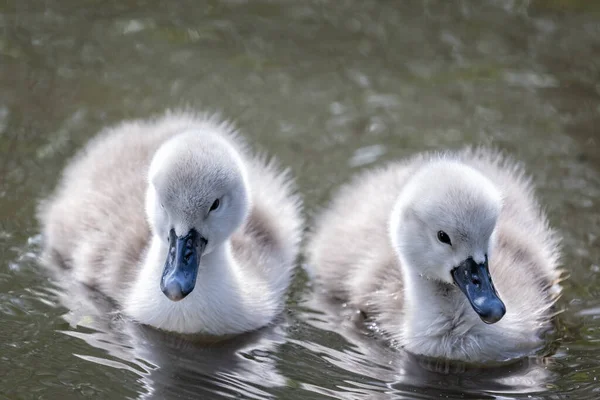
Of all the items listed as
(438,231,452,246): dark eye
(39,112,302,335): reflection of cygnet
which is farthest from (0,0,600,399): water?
(438,231,452,246): dark eye

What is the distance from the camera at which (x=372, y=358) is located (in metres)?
5.28

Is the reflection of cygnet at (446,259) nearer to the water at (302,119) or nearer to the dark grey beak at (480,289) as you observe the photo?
the dark grey beak at (480,289)

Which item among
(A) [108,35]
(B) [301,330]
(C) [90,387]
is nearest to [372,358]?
(B) [301,330]

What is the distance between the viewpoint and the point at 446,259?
16.7 ft

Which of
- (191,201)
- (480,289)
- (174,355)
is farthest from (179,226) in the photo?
(480,289)

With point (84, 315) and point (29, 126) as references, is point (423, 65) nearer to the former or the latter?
point (29, 126)

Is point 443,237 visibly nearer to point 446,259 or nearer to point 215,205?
point 446,259

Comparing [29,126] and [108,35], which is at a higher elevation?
[108,35]

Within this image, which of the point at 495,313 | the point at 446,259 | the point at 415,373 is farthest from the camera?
the point at 415,373

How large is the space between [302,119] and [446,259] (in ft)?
7.94

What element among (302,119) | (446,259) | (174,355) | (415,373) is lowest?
(174,355)

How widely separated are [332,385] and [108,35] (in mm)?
4010

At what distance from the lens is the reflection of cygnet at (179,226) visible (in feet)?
16.4

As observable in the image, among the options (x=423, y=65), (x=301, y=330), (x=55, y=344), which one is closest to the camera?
(x=55, y=344)
